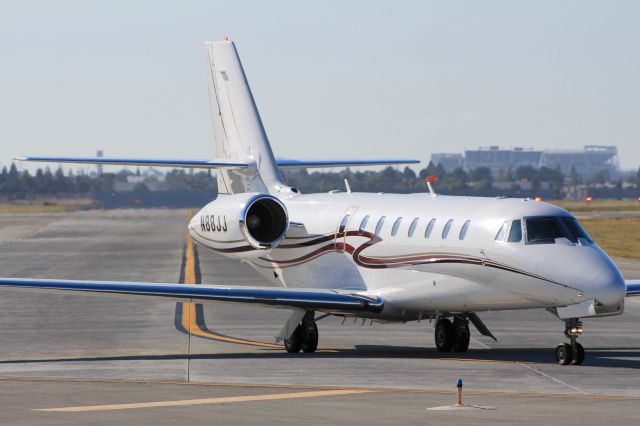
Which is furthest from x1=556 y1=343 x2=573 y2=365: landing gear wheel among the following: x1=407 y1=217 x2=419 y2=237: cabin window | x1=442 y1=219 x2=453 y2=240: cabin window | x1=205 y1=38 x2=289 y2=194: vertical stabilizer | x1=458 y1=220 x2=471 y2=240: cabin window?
x1=205 y1=38 x2=289 y2=194: vertical stabilizer

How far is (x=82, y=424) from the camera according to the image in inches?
600

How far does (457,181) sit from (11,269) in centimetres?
11298

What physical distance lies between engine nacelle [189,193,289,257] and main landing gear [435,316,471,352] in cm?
407

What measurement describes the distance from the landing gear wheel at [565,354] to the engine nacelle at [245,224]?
22.6ft

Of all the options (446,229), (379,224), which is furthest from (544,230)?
(379,224)

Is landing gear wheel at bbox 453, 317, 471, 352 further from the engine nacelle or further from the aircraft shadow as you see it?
the engine nacelle

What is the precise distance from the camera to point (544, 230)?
22.1m

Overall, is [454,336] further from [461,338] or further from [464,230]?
[464,230]

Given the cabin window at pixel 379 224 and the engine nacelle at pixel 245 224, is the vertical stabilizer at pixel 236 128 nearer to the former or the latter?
the engine nacelle at pixel 245 224

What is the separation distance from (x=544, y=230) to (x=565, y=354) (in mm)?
2059

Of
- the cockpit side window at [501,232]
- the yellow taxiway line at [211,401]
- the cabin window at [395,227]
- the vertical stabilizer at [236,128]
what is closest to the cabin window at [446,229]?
the cockpit side window at [501,232]

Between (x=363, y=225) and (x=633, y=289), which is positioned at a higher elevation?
(x=363, y=225)

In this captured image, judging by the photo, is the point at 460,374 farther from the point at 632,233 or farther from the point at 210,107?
the point at 632,233

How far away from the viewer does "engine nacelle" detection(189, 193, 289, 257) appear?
26.2m
